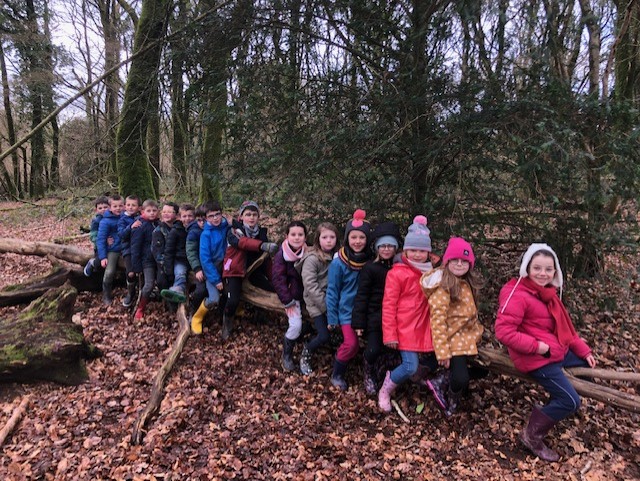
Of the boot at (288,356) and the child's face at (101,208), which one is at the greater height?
the child's face at (101,208)

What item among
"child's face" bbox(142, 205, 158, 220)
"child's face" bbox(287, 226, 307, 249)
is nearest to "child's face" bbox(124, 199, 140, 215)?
"child's face" bbox(142, 205, 158, 220)

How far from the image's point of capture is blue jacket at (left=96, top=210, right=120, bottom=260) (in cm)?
623

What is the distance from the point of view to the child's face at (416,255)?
13.1 feet

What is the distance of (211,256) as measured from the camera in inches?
211

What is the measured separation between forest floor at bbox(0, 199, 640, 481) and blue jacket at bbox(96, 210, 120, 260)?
135 cm

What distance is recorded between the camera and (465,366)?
3.86 metres

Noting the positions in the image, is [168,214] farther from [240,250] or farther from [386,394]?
[386,394]

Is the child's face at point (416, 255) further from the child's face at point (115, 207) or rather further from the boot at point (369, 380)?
the child's face at point (115, 207)

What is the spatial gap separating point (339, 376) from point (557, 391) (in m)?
2.06

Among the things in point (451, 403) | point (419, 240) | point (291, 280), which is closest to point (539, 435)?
point (451, 403)

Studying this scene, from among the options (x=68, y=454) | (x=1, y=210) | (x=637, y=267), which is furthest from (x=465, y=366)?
(x=1, y=210)

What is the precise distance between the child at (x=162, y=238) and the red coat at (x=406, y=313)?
10.6ft

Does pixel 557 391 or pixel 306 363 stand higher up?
pixel 557 391

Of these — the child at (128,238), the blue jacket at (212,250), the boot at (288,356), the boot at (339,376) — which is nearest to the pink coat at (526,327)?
the boot at (339,376)
